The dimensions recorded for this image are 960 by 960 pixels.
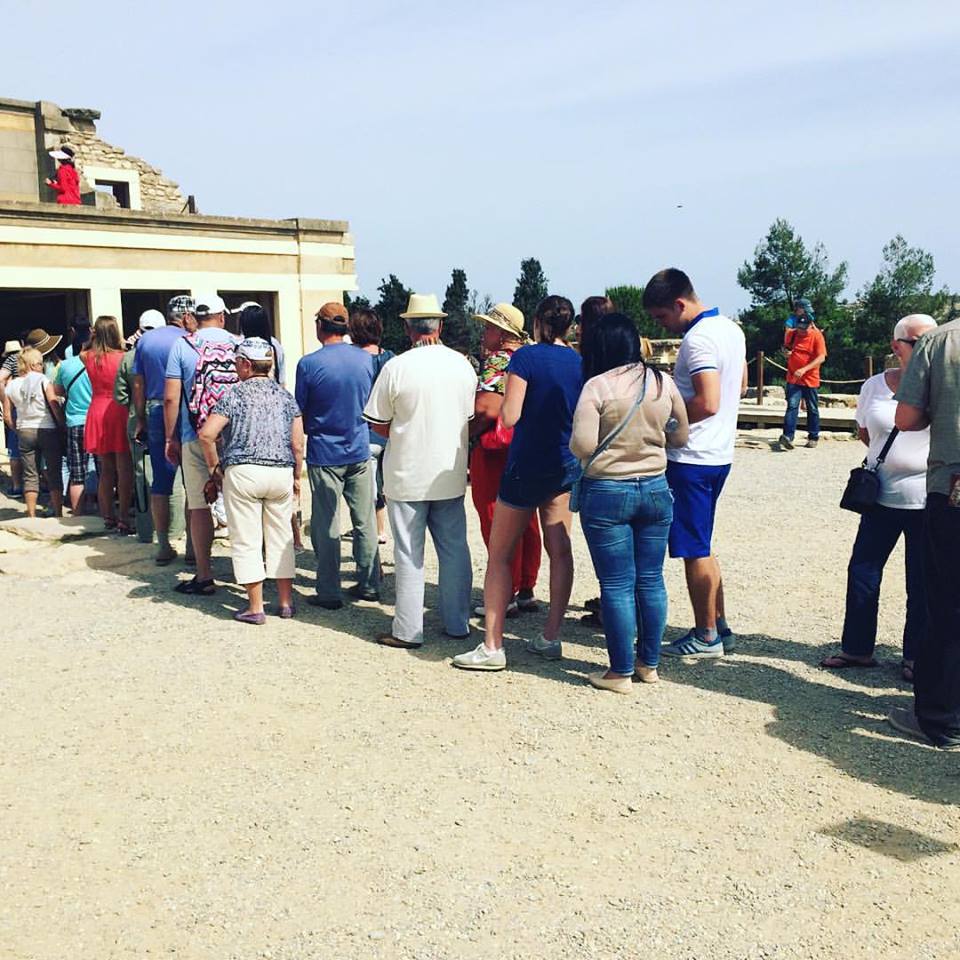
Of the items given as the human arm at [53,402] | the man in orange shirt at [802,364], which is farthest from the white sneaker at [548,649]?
the man in orange shirt at [802,364]

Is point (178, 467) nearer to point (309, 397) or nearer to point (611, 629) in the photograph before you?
point (309, 397)

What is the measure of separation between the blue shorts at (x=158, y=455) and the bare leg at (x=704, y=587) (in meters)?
3.95

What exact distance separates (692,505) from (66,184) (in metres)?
17.8

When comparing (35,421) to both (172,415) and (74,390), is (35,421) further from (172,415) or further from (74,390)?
(172,415)

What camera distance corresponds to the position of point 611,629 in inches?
208

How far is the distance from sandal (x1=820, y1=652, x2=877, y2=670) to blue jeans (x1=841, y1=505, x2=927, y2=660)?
0.04m

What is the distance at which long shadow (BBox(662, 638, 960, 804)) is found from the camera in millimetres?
4449

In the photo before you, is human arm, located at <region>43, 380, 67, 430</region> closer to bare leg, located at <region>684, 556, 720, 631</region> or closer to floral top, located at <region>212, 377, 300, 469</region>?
floral top, located at <region>212, 377, 300, 469</region>

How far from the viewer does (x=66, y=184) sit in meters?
20.1

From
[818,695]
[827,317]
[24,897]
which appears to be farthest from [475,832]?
[827,317]

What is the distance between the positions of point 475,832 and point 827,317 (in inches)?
2293

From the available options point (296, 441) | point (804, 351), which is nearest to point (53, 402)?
point (296, 441)

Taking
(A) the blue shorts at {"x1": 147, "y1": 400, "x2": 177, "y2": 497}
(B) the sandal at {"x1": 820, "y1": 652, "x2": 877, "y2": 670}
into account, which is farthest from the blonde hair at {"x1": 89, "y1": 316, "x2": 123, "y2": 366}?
(B) the sandal at {"x1": 820, "y1": 652, "x2": 877, "y2": 670}

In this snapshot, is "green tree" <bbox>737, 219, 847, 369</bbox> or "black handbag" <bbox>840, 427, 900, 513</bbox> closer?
"black handbag" <bbox>840, 427, 900, 513</bbox>
